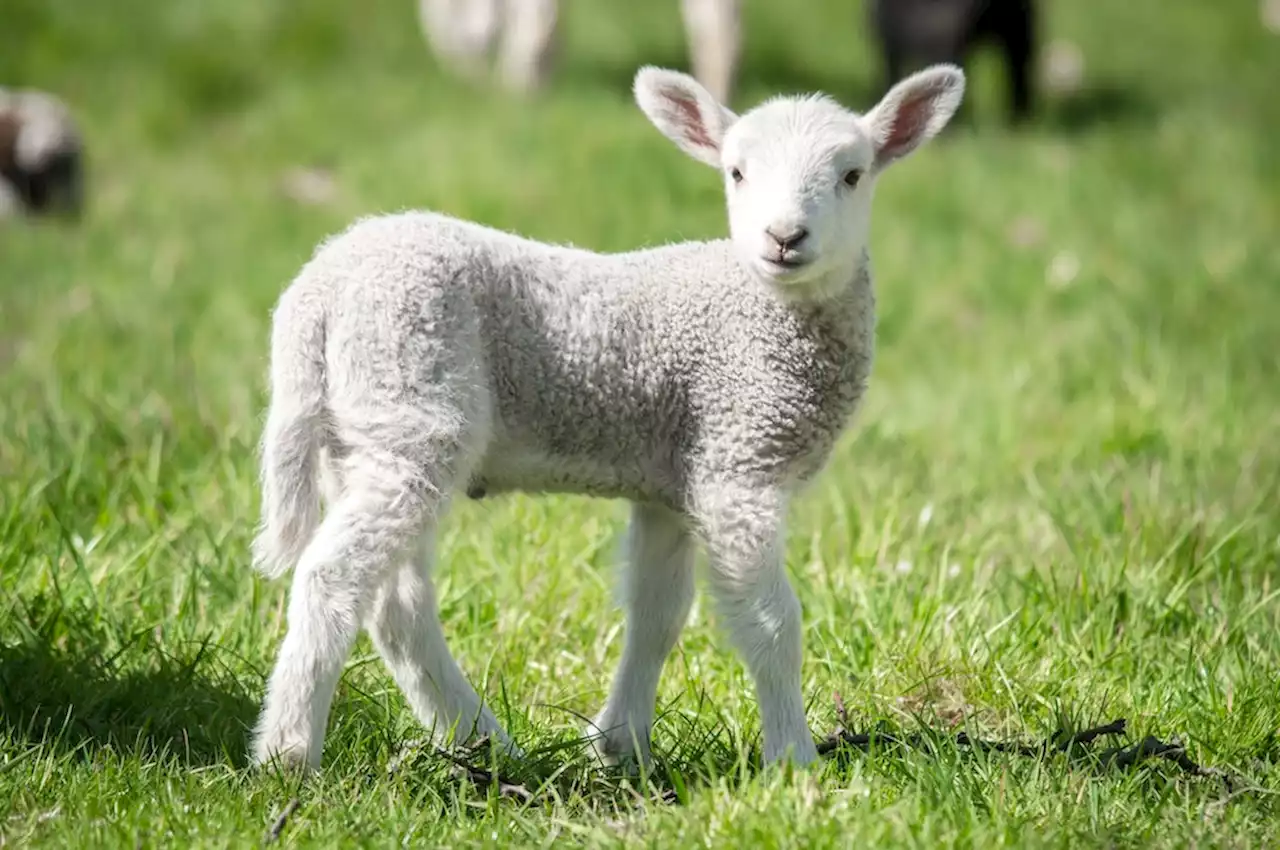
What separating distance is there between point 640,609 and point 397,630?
52 centimetres

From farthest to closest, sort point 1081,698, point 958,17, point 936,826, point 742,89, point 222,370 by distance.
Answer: point 742,89 < point 958,17 < point 222,370 < point 1081,698 < point 936,826

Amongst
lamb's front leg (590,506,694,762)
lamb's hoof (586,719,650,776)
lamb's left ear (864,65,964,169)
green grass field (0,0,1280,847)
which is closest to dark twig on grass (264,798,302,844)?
green grass field (0,0,1280,847)

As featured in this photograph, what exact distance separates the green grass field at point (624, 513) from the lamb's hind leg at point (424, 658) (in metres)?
0.11

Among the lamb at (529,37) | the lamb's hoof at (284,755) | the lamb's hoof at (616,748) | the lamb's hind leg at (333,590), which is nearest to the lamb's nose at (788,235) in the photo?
the lamb's hind leg at (333,590)

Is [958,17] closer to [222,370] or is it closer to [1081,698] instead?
[222,370]

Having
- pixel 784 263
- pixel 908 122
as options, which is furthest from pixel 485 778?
pixel 908 122

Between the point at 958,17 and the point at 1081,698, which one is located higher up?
the point at 958,17

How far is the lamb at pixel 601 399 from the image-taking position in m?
2.98

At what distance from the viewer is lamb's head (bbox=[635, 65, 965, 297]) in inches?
123

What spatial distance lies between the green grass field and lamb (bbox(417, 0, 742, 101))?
37 cm

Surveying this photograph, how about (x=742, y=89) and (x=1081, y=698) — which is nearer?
(x=1081, y=698)

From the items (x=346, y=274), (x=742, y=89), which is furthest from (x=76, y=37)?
(x=346, y=274)

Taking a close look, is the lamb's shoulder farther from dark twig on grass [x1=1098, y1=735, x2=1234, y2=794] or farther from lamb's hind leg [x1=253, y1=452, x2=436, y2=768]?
dark twig on grass [x1=1098, y1=735, x2=1234, y2=794]

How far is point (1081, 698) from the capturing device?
11.8 ft
